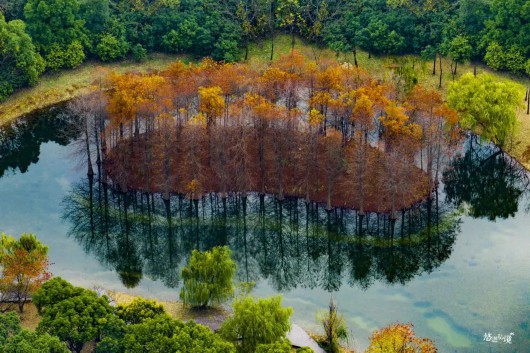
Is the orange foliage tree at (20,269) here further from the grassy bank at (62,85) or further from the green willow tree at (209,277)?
the grassy bank at (62,85)

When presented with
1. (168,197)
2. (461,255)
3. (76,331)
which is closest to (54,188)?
(168,197)

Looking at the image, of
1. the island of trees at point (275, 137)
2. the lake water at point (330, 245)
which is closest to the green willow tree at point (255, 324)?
the lake water at point (330, 245)

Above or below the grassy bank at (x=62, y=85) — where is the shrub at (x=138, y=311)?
below

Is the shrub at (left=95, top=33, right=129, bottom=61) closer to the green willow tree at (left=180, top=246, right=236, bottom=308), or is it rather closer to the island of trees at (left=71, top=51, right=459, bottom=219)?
the island of trees at (left=71, top=51, right=459, bottom=219)

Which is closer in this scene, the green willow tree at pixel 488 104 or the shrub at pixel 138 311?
the shrub at pixel 138 311

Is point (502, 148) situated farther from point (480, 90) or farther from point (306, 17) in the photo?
point (306, 17)

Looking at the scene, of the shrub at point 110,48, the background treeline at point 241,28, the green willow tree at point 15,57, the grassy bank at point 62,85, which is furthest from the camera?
the shrub at point 110,48
